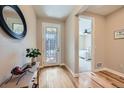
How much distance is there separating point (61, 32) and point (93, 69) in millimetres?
2382

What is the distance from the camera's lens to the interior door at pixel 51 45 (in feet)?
16.3

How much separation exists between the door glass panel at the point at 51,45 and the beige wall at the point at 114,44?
2434 mm

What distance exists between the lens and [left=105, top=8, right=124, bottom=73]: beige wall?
3500 mm

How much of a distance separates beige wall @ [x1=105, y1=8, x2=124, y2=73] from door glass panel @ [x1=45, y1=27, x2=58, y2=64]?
243 cm

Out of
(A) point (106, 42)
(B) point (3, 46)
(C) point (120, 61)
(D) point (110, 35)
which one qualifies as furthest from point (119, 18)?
(B) point (3, 46)

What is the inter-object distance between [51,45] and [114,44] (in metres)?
2.84

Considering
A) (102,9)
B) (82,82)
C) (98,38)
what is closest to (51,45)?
(98,38)

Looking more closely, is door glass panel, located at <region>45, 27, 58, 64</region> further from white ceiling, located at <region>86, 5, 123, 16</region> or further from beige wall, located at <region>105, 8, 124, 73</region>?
beige wall, located at <region>105, 8, 124, 73</region>

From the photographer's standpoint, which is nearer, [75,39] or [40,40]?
[75,39]

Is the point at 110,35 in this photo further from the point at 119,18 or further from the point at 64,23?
the point at 64,23

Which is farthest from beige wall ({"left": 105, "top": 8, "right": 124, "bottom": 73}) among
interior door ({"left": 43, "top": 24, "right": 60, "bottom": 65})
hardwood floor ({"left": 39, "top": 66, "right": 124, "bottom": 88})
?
interior door ({"left": 43, "top": 24, "right": 60, "bottom": 65})

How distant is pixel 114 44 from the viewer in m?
3.81

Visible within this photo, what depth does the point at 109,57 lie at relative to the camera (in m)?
4.09

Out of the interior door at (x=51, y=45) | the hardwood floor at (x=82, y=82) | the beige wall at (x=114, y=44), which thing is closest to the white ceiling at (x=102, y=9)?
the beige wall at (x=114, y=44)
